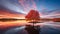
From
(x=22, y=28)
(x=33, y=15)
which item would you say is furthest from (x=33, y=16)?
(x=22, y=28)

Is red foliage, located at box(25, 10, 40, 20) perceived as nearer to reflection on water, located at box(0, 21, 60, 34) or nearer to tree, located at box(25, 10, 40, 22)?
tree, located at box(25, 10, 40, 22)

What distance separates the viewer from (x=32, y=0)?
206cm

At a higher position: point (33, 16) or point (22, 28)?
point (33, 16)

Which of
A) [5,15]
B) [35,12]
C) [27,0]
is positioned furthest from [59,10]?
[5,15]

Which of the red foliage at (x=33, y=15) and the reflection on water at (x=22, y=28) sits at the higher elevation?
the red foliage at (x=33, y=15)

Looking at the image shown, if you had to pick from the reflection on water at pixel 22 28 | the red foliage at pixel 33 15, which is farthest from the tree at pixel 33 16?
the reflection on water at pixel 22 28

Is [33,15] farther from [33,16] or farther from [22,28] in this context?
[22,28]

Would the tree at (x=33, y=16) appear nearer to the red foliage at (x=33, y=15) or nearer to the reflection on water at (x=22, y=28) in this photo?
the red foliage at (x=33, y=15)

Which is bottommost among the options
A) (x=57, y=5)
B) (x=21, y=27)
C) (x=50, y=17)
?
(x=21, y=27)

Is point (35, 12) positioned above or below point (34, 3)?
below

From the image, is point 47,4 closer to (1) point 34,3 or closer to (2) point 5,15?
(1) point 34,3

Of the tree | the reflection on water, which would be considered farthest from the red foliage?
the reflection on water

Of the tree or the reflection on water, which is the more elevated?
the tree

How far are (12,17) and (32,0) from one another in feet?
1.46
